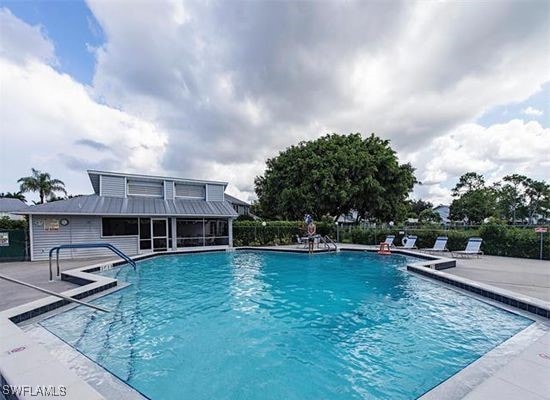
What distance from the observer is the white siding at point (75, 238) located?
14.6m

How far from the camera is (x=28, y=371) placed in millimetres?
3104

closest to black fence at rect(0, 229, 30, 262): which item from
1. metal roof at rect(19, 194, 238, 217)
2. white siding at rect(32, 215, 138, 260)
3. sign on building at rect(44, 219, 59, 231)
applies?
white siding at rect(32, 215, 138, 260)

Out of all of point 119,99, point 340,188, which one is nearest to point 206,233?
point 119,99

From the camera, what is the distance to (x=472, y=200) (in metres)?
46.2

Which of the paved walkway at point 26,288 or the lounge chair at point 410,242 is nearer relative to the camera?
the paved walkway at point 26,288

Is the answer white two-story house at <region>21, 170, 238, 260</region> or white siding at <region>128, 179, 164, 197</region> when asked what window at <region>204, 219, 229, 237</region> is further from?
white siding at <region>128, 179, 164, 197</region>

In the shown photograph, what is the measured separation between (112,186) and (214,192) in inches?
270

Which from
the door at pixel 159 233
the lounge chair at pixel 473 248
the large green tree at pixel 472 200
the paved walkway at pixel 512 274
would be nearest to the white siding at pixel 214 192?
the door at pixel 159 233

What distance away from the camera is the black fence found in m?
14.3

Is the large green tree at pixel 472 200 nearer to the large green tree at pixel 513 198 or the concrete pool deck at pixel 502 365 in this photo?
the large green tree at pixel 513 198

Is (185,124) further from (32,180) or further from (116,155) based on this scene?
(32,180)

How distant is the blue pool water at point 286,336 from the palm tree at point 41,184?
42.8m

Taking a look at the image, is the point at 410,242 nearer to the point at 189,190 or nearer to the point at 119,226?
the point at 189,190

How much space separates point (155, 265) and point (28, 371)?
1113 cm
